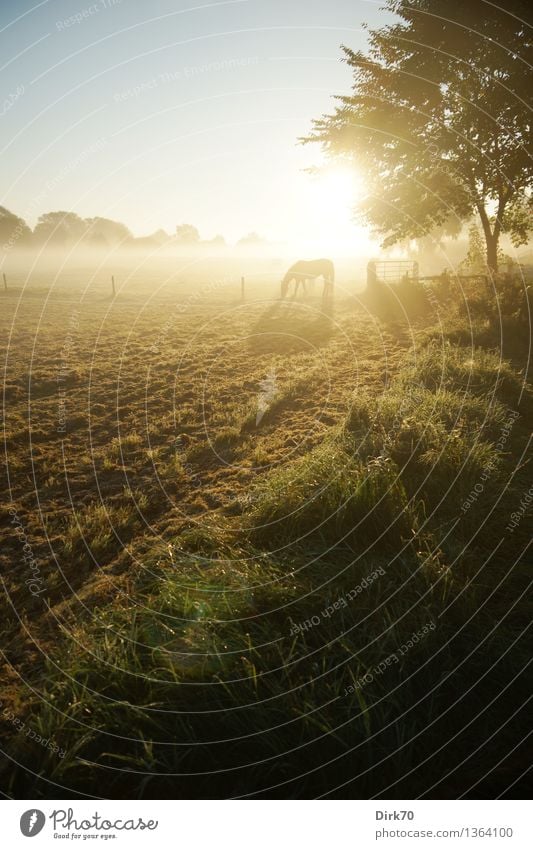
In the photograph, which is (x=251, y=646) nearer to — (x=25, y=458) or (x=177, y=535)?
(x=177, y=535)

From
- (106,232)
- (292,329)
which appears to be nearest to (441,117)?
(292,329)

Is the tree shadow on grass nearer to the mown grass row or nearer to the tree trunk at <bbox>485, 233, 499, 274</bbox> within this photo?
the tree trunk at <bbox>485, 233, 499, 274</bbox>

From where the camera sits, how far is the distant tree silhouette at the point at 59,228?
8719 cm

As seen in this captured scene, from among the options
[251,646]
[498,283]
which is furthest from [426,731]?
[498,283]

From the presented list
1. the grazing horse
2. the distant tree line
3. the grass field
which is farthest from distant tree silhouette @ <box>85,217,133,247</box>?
the grass field

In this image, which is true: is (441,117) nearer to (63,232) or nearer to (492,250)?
(492,250)

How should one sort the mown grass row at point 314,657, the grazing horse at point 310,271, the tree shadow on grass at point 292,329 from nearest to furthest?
the mown grass row at point 314,657
the tree shadow on grass at point 292,329
the grazing horse at point 310,271

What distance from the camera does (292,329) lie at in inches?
642

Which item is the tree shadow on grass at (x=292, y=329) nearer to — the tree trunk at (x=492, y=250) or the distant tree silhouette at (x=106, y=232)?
the tree trunk at (x=492, y=250)

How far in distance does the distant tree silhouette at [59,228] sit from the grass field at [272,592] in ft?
312

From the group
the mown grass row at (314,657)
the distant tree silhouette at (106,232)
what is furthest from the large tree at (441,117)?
the distant tree silhouette at (106,232)

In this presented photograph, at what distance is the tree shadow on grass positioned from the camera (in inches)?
555

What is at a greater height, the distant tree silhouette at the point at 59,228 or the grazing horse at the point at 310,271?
the distant tree silhouette at the point at 59,228

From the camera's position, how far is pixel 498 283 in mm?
15523
